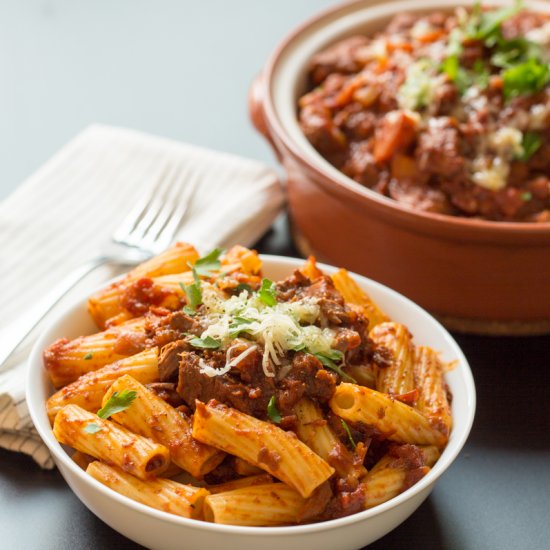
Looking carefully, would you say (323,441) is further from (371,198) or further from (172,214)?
(172,214)

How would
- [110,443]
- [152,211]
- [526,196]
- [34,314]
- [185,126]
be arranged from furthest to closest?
[185,126] < [152,211] < [526,196] < [34,314] < [110,443]

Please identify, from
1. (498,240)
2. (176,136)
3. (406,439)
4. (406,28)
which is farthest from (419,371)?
(176,136)

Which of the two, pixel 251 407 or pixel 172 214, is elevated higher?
pixel 251 407

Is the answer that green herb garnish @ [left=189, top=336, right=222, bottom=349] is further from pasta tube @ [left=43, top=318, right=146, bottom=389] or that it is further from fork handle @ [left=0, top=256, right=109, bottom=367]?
fork handle @ [left=0, top=256, right=109, bottom=367]

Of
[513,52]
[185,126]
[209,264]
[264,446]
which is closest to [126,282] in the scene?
[209,264]

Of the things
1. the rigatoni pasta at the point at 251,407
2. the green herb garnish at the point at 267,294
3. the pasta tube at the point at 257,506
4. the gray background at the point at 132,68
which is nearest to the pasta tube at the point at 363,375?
the rigatoni pasta at the point at 251,407

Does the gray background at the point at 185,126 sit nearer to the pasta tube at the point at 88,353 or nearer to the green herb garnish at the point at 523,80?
the pasta tube at the point at 88,353
